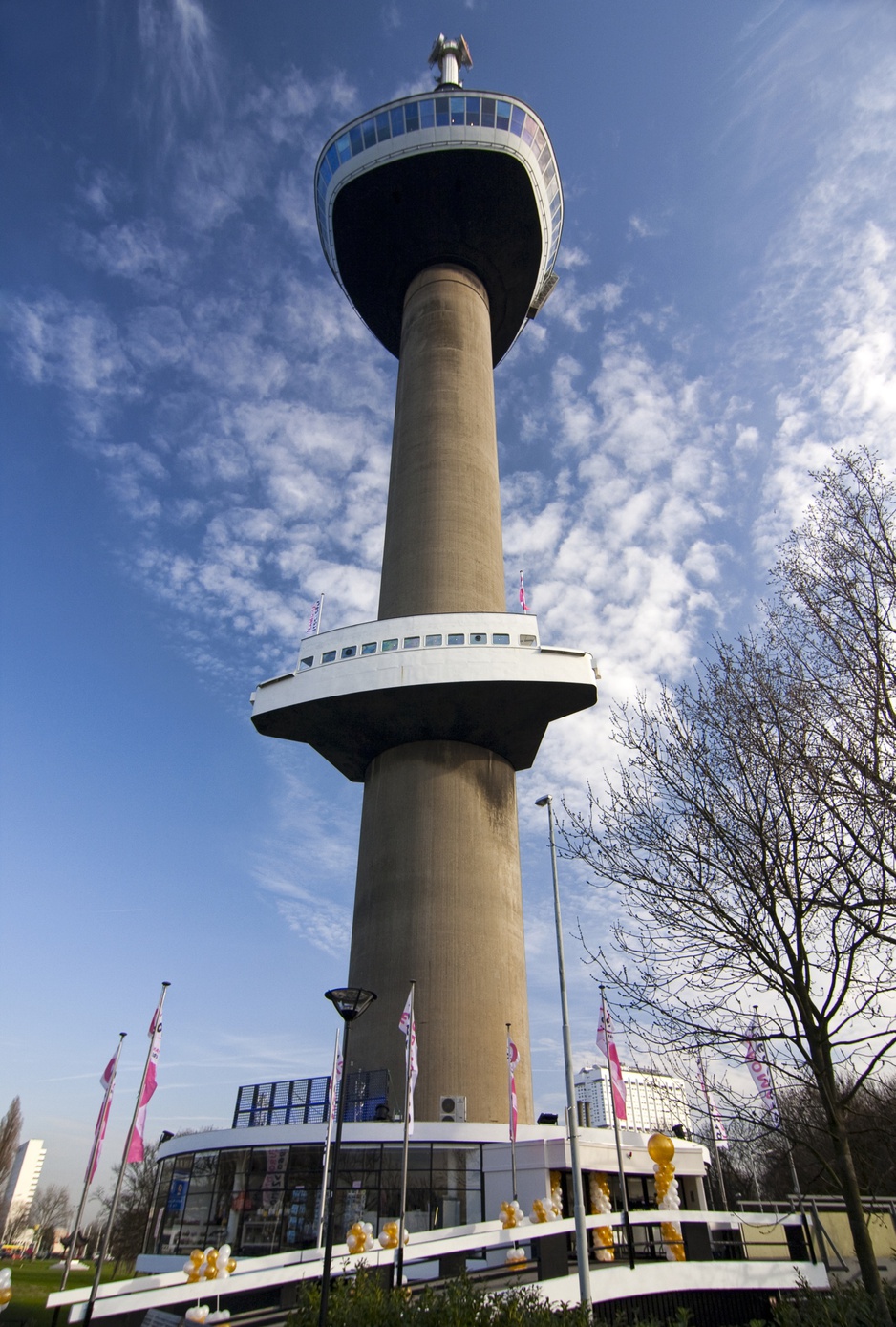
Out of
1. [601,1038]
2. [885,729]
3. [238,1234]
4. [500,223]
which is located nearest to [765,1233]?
[601,1038]

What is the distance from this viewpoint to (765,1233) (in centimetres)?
2217

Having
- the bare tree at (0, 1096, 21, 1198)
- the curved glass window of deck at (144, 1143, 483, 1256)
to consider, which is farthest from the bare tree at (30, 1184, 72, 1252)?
the curved glass window of deck at (144, 1143, 483, 1256)

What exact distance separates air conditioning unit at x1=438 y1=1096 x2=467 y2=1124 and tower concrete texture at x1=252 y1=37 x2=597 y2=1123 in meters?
0.21

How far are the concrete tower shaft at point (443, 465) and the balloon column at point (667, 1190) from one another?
20890 mm

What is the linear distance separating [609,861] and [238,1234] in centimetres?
1950

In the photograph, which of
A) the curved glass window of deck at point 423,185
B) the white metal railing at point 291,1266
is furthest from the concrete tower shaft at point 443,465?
the white metal railing at point 291,1266

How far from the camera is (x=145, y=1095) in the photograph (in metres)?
19.8

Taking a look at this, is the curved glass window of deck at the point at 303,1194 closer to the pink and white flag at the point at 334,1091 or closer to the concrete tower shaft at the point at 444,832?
the pink and white flag at the point at 334,1091

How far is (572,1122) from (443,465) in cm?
2954

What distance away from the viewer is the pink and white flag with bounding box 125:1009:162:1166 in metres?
19.1

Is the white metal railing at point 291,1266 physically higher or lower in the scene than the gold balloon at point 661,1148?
lower

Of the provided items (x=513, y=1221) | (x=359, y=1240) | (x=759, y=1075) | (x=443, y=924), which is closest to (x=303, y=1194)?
(x=359, y=1240)

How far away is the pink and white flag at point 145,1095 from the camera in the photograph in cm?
1906

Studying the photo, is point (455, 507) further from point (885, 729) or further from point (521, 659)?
point (885, 729)
